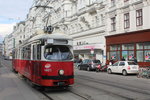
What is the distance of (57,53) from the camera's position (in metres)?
10.5

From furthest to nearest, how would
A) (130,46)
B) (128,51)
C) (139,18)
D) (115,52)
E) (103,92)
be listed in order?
(115,52)
(128,51)
(130,46)
(139,18)
(103,92)

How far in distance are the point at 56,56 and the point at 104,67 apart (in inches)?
655

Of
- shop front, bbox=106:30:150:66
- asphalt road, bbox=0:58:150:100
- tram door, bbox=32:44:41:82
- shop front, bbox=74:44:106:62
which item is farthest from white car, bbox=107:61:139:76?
tram door, bbox=32:44:41:82

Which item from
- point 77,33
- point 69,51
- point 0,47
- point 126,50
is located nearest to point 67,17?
point 77,33

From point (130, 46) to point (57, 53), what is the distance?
20.1m

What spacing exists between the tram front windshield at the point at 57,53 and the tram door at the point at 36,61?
0.52 metres

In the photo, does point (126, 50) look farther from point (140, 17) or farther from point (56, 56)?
point (56, 56)

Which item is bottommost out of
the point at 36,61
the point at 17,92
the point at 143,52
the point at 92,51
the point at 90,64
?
the point at 17,92

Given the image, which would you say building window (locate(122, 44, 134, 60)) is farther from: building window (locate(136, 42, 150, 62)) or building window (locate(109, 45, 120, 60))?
building window (locate(109, 45, 120, 60))

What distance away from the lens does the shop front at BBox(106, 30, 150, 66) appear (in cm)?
2591

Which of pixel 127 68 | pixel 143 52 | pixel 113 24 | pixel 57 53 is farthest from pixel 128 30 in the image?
pixel 57 53

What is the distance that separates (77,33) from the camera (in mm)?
45469

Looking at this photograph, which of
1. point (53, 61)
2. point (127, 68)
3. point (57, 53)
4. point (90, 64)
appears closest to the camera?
point (53, 61)

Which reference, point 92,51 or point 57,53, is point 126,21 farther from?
point 57,53
